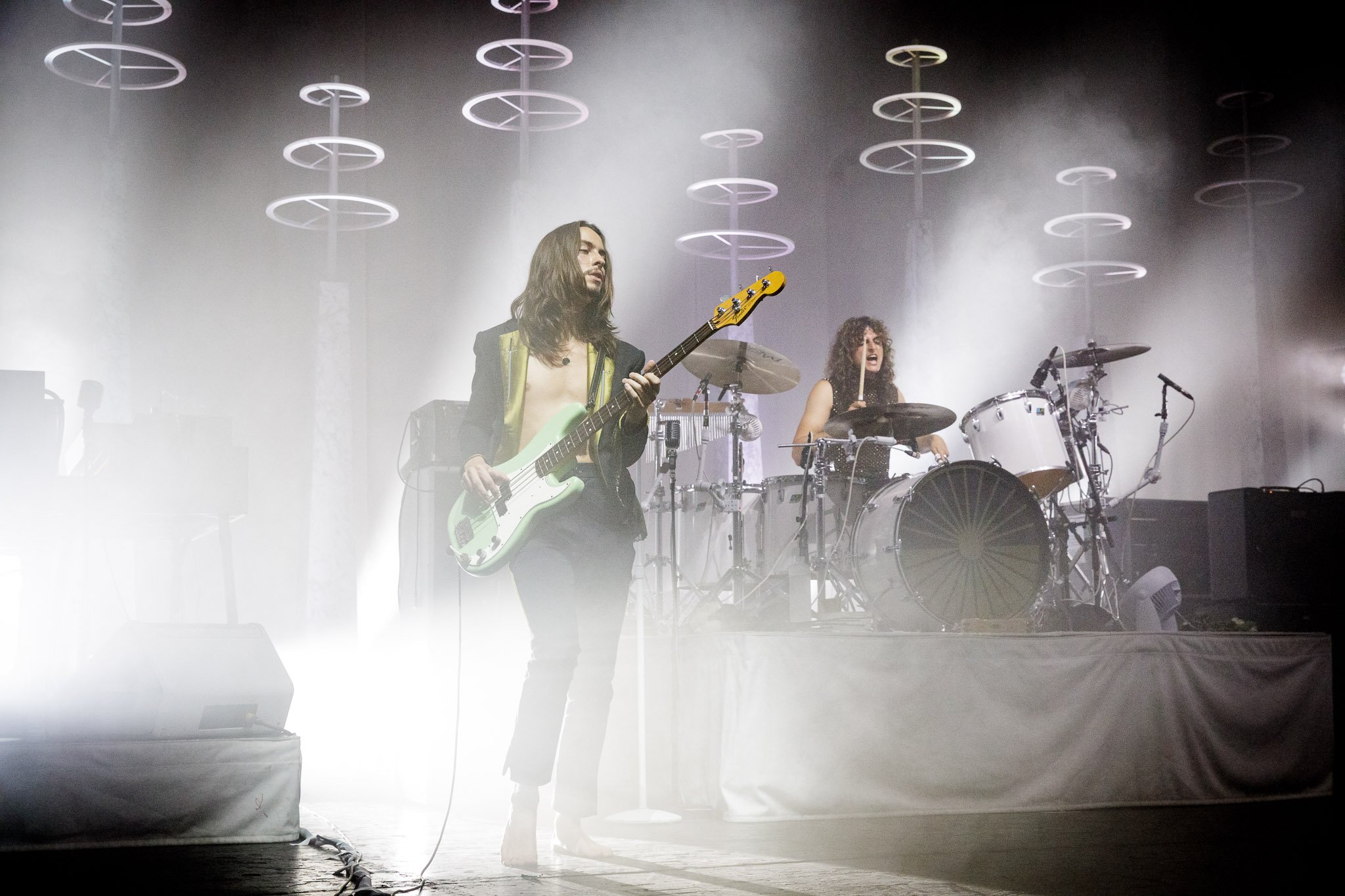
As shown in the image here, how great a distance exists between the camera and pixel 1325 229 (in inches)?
331

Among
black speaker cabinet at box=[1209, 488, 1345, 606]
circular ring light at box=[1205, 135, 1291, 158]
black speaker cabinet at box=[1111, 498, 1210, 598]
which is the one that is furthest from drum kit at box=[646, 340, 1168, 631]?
circular ring light at box=[1205, 135, 1291, 158]

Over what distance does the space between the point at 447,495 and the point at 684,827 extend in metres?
1.45

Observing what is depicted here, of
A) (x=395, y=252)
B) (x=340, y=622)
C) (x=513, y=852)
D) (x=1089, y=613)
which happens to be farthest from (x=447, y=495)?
(x=395, y=252)

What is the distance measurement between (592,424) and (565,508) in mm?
206

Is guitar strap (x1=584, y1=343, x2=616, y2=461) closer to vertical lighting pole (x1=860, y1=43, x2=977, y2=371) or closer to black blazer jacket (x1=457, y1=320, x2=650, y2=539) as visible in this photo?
black blazer jacket (x1=457, y1=320, x2=650, y2=539)

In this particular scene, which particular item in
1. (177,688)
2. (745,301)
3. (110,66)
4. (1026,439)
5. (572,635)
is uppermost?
(110,66)

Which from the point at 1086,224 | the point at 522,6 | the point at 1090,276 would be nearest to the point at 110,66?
the point at 522,6

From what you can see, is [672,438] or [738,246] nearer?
[672,438]

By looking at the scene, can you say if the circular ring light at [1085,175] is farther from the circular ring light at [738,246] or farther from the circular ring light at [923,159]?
the circular ring light at [738,246]

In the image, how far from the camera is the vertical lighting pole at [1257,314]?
27.4ft

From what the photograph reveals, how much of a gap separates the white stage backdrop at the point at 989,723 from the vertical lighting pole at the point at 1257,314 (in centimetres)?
438

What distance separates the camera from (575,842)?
288 cm

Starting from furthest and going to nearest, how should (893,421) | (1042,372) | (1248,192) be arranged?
(1248,192)
(1042,372)
(893,421)

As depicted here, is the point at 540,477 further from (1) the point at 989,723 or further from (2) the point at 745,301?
(1) the point at 989,723
